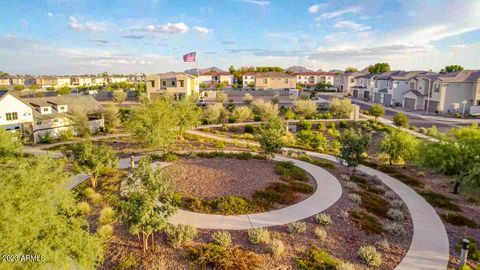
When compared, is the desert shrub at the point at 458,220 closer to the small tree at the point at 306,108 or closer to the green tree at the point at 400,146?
the green tree at the point at 400,146

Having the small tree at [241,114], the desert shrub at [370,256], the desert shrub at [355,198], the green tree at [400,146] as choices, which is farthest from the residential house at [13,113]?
the green tree at [400,146]

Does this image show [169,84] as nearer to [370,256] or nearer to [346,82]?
[370,256]

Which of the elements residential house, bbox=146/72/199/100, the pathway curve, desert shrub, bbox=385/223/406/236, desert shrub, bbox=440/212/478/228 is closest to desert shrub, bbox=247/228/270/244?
the pathway curve

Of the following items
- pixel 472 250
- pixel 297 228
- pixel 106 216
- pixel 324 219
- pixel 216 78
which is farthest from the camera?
pixel 216 78

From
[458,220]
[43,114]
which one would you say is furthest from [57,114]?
[458,220]

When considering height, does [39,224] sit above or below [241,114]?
above

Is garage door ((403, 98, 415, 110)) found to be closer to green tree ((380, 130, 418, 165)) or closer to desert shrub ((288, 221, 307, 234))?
green tree ((380, 130, 418, 165))

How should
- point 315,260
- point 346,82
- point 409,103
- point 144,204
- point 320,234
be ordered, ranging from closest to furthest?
point 144,204 → point 315,260 → point 320,234 → point 409,103 → point 346,82

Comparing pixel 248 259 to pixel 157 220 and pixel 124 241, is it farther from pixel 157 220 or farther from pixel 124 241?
pixel 124 241
